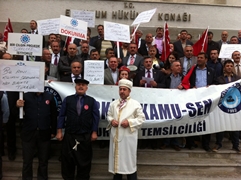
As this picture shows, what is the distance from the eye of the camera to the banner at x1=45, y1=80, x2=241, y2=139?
17.4 ft

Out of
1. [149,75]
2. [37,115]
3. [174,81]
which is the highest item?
[149,75]

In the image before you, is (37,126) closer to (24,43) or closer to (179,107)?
(24,43)

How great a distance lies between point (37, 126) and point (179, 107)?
9.10ft

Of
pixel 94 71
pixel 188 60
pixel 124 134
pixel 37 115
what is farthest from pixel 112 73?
pixel 188 60

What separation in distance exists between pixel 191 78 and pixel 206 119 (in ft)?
3.17

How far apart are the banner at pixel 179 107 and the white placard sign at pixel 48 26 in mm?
2817

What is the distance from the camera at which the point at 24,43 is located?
4512 mm

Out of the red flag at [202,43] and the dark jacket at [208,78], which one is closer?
the dark jacket at [208,78]

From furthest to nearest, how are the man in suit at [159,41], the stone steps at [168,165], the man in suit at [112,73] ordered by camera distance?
the man in suit at [159,41] < the man in suit at [112,73] < the stone steps at [168,165]

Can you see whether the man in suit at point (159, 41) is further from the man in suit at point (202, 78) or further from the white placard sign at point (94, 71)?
the white placard sign at point (94, 71)

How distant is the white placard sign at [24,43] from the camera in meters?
4.48

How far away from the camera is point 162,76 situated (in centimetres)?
586

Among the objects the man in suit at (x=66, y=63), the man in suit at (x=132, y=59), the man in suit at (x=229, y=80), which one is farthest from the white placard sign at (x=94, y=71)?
the man in suit at (x=229, y=80)

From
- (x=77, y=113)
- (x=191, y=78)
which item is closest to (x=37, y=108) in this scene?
(x=77, y=113)
